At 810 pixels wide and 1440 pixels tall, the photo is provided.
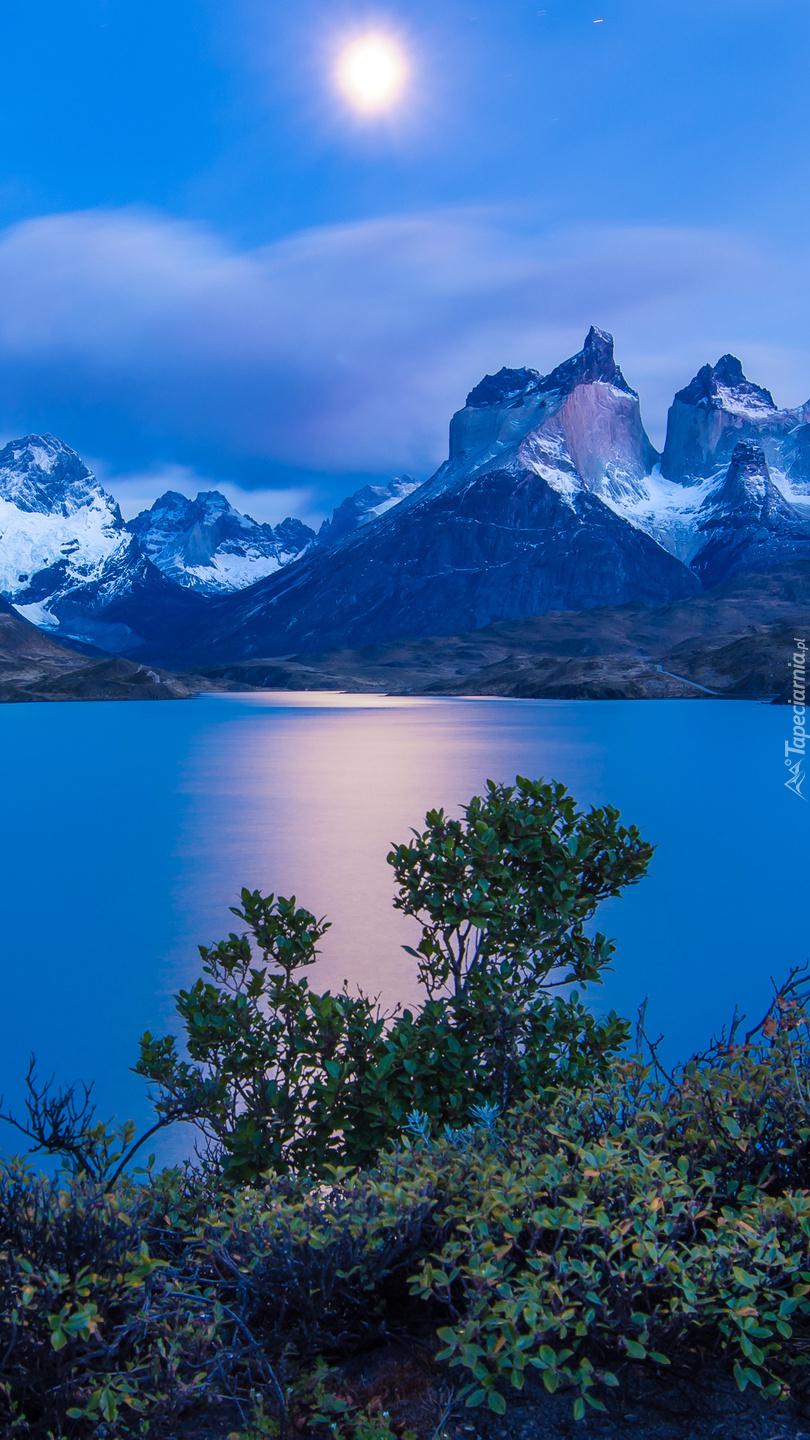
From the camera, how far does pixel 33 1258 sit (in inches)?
154

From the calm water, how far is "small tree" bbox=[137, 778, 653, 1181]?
5076 millimetres

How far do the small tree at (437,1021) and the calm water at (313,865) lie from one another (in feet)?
16.7

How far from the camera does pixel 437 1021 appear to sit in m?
6.15

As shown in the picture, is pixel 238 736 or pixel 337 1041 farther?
pixel 238 736

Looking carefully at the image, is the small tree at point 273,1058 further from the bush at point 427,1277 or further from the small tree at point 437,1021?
the bush at point 427,1277

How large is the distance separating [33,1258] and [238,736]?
2641 inches

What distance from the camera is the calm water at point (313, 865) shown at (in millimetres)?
13719

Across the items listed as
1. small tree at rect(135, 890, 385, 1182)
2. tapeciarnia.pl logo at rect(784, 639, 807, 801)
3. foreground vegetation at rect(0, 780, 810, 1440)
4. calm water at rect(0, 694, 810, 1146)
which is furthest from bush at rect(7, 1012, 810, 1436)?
tapeciarnia.pl logo at rect(784, 639, 807, 801)

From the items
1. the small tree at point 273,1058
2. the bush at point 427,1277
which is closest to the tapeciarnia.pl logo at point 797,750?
the small tree at point 273,1058

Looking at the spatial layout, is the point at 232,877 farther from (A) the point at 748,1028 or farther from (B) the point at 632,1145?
(B) the point at 632,1145

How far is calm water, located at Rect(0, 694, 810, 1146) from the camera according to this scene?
1372 centimetres

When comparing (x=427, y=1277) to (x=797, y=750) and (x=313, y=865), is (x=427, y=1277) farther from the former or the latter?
(x=797, y=750)

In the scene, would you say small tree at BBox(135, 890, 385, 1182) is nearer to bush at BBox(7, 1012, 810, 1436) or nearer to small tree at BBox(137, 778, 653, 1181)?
small tree at BBox(137, 778, 653, 1181)

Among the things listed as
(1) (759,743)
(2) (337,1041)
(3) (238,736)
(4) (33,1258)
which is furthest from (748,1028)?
(3) (238,736)
